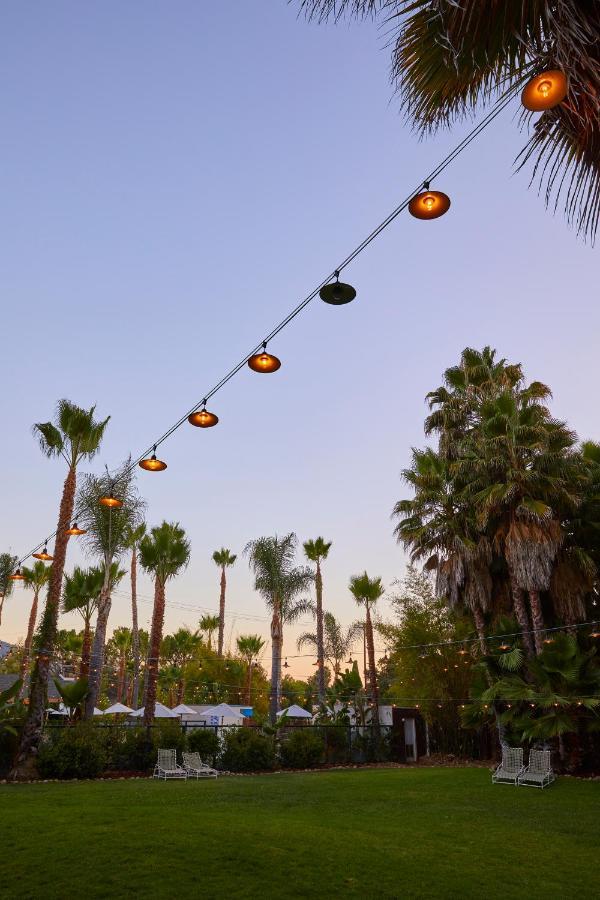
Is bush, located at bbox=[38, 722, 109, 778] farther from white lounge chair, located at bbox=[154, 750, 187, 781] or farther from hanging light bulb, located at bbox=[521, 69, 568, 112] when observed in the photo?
hanging light bulb, located at bbox=[521, 69, 568, 112]

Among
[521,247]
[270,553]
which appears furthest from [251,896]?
[270,553]

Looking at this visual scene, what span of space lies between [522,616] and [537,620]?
734 millimetres

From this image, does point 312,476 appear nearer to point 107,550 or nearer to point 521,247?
point 107,550

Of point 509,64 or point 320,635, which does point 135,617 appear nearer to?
point 320,635

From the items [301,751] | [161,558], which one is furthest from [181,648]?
[301,751]

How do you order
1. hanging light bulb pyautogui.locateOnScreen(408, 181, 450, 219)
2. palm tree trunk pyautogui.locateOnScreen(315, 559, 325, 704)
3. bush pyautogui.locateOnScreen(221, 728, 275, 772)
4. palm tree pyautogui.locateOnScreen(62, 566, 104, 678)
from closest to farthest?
1. hanging light bulb pyautogui.locateOnScreen(408, 181, 450, 219)
2. bush pyautogui.locateOnScreen(221, 728, 275, 772)
3. palm tree pyautogui.locateOnScreen(62, 566, 104, 678)
4. palm tree trunk pyautogui.locateOnScreen(315, 559, 325, 704)

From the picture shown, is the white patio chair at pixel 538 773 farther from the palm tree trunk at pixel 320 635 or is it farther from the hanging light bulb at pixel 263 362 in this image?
the palm tree trunk at pixel 320 635

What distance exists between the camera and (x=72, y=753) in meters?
15.9

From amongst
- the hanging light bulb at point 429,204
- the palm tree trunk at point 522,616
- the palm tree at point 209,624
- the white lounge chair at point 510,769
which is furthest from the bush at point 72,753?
the palm tree at point 209,624

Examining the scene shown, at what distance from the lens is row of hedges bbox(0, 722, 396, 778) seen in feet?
52.3

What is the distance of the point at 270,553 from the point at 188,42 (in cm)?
2739

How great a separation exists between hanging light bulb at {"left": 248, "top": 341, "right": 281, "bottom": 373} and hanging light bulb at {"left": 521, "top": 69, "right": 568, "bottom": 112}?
459cm

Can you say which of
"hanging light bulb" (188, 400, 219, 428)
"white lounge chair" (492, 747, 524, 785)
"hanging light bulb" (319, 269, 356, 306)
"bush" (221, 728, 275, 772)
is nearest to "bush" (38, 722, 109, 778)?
"bush" (221, 728, 275, 772)

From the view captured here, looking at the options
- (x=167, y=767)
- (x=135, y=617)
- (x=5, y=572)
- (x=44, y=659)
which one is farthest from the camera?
(x=135, y=617)
